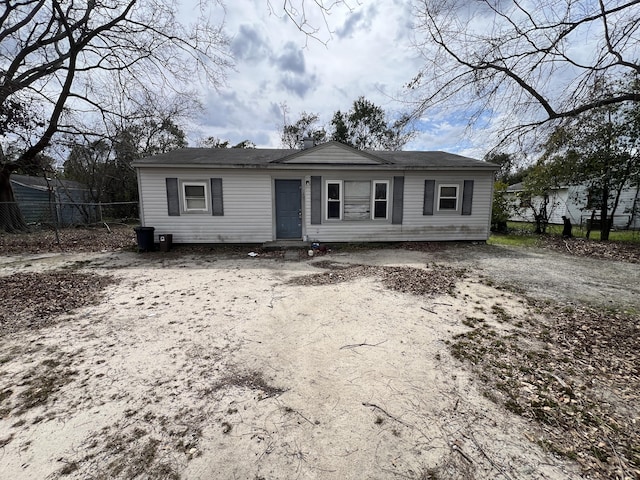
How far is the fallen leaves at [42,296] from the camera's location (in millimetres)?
3969

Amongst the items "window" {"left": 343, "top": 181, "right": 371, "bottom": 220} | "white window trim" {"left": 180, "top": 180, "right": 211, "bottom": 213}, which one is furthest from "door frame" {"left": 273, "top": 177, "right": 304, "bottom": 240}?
"white window trim" {"left": 180, "top": 180, "right": 211, "bottom": 213}

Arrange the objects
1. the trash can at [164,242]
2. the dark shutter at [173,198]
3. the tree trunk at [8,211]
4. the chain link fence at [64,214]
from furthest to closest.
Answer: the chain link fence at [64,214]
the tree trunk at [8,211]
the dark shutter at [173,198]
the trash can at [164,242]

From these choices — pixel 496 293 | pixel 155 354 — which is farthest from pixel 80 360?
pixel 496 293

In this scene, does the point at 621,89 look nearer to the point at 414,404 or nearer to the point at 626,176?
the point at 626,176

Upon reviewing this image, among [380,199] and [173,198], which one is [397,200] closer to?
[380,199]

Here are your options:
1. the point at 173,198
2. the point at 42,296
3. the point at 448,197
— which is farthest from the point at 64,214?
the point at 448,197

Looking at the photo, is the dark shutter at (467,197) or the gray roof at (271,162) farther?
the dark shutter at (467,197)

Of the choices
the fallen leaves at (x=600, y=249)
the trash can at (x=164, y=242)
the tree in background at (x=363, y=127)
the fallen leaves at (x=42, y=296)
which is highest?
the tree in background at (x=363, y=127)

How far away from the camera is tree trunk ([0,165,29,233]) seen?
480 inches

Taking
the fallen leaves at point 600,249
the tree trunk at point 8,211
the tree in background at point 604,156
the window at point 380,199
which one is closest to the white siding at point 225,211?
the window at point 380,199

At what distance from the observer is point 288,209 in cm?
973

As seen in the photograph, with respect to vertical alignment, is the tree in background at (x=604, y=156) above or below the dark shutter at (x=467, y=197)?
above

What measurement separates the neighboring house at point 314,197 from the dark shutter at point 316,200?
0.03m

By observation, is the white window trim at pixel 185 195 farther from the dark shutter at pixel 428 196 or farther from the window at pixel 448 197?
the window at pixel 448 197
